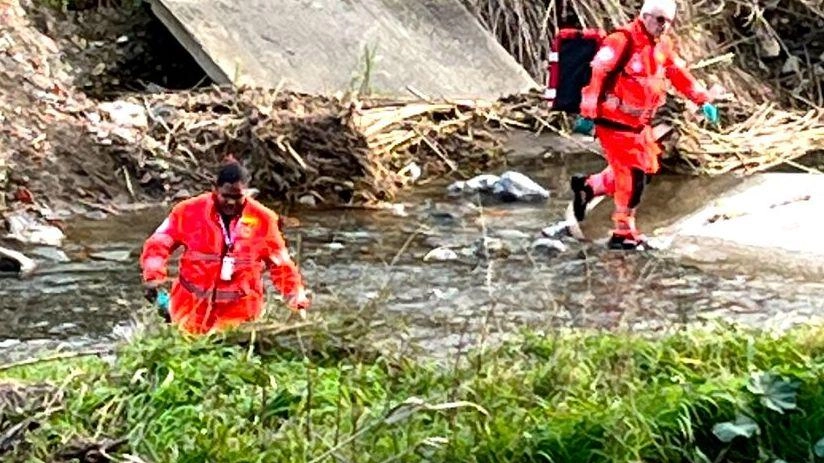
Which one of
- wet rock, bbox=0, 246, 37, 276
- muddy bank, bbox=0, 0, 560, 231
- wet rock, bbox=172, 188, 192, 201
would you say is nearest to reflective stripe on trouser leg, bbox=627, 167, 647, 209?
muddy bank, bbox=0, 0, 560, 231

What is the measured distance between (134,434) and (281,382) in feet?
1.76

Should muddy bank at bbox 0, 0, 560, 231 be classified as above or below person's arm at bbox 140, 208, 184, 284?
below

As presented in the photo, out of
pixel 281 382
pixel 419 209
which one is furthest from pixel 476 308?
pixel 281 382

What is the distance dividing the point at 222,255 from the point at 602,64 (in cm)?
368

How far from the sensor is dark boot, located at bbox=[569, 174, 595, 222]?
10227 millimetres

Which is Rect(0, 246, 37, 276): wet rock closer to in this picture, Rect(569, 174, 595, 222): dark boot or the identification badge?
the identification badge

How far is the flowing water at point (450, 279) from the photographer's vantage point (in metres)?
7.95

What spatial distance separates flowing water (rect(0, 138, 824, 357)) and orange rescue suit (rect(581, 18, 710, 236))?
1.55 ft

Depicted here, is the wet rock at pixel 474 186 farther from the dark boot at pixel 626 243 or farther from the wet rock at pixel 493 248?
the dark boot at pixel 626 243

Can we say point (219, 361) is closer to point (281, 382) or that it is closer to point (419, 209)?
point (281, 382)

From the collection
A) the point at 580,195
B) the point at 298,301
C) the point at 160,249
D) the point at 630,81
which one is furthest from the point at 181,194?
the point at 298,301

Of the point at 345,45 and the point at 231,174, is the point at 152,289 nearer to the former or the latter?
the point at 231,174

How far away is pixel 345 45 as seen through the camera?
13.2 metres

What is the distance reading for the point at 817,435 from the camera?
191 inches
